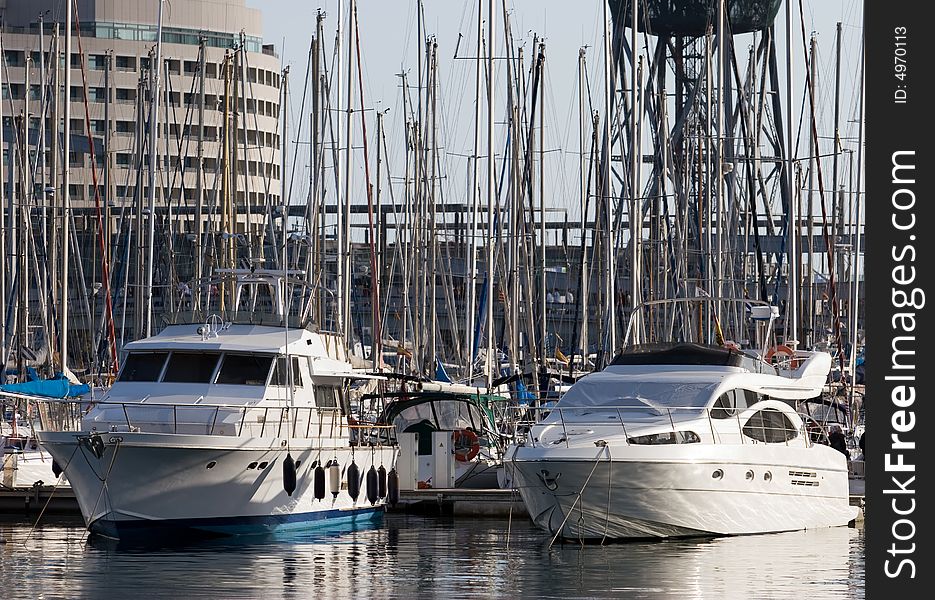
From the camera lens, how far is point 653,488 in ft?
84.1

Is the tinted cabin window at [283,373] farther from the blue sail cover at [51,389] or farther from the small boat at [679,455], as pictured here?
the blue sail cover at [51,389]

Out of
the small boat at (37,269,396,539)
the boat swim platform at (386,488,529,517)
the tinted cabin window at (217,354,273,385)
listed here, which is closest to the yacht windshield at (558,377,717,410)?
the boat swim platform at (386,488,529,517)

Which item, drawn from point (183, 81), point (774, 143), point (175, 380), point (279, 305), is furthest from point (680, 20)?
point (183, 81)

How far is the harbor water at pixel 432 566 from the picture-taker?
20.9 meters

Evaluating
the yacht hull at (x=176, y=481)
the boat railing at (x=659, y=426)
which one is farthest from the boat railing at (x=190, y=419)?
the boat railing at (x=659, y=426)

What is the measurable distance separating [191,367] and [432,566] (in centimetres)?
685

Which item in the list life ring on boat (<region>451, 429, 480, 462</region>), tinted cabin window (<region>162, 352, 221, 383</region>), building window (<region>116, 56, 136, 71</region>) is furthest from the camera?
building window (<region>116, 56, 136, 71</region>)

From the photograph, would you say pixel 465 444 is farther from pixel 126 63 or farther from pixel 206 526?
pixel 126 63

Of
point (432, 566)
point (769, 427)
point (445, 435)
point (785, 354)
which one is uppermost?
point (785, 354)

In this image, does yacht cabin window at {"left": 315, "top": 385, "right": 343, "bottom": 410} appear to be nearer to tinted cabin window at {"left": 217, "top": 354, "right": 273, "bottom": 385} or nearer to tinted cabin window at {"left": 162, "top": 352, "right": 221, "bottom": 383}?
tinted cabin window at {"left": 217, "top": 354, "right": 273, "bottom": 385}

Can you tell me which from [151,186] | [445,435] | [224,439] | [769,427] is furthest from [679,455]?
[151,186]

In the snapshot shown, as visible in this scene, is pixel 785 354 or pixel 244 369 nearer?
pixel 244 369

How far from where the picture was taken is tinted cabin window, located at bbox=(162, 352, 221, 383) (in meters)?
28.3
